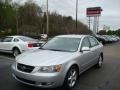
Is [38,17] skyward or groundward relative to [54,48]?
skyward

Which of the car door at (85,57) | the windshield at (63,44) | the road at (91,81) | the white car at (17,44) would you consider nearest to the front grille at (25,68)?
the road at (91,81)

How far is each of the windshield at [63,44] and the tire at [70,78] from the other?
746 mm

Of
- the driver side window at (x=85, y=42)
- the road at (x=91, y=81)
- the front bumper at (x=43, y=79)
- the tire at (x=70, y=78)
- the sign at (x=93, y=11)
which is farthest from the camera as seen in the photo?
the sign at (x=93, y=11)

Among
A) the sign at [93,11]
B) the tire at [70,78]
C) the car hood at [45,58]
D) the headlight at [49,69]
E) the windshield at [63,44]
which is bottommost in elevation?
the tire at [70,78]

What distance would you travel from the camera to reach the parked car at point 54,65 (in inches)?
179

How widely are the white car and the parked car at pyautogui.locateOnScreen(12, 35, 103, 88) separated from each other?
445cm

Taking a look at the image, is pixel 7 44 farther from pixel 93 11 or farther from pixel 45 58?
pixel 93 11

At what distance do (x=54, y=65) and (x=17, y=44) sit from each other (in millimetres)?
6819

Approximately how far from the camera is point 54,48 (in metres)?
6.07

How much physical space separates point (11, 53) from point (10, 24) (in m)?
47.5

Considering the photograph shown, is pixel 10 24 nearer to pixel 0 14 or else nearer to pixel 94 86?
pixel 0 14

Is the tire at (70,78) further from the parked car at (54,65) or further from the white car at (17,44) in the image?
the white car at (17,44)

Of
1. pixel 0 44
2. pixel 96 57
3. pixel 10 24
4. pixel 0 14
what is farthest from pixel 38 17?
pixel 96 57

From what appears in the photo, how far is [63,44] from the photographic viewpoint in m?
A: 6.25
